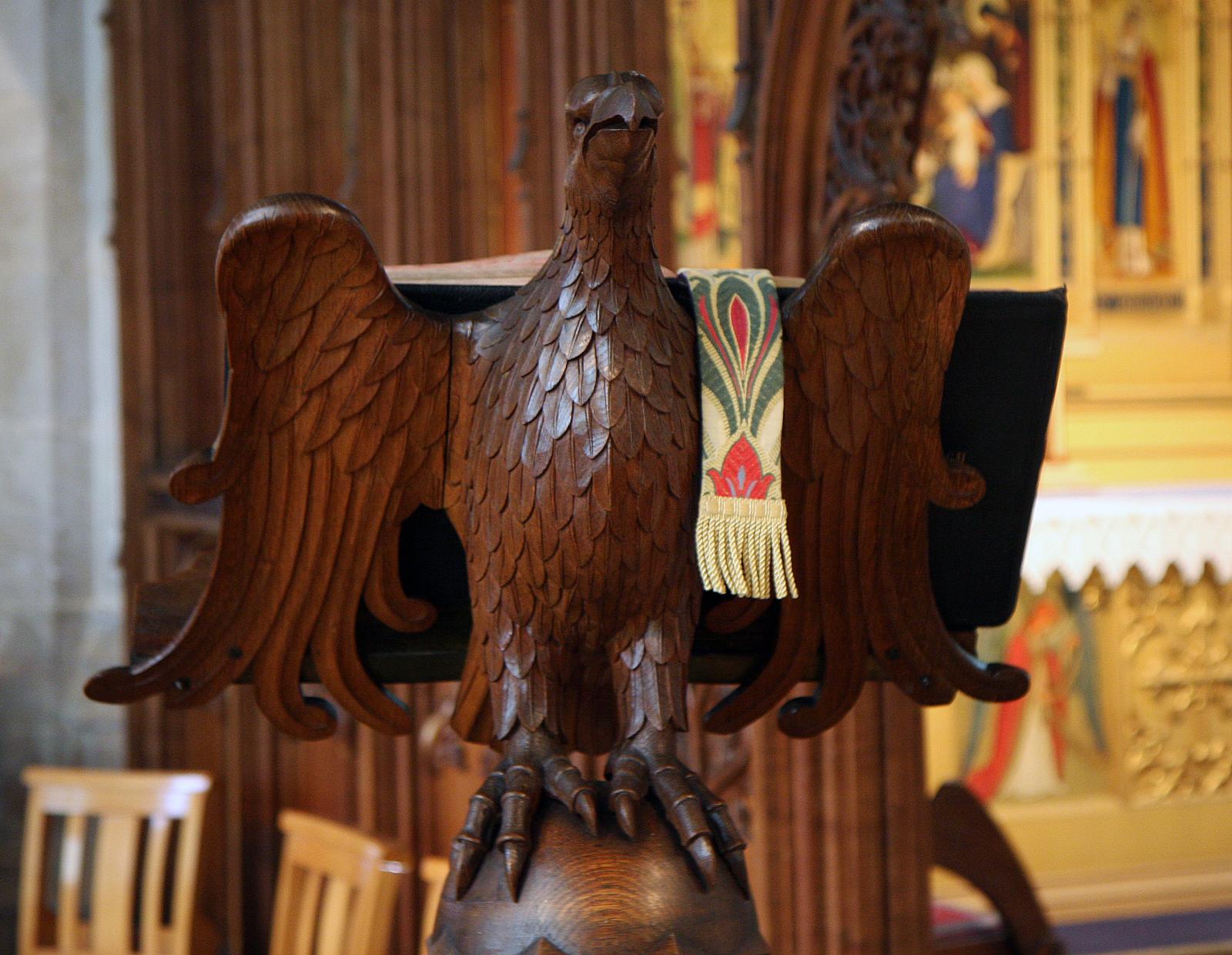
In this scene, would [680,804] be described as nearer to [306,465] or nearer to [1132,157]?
[306,465]

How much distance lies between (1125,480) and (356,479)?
4542mm

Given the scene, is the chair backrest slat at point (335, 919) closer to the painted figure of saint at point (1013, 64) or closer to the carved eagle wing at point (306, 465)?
the carved eagle wing at point (306, 465)

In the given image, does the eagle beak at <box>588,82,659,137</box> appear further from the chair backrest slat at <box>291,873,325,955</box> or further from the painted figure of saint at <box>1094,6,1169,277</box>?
the painted figure of saint at <box>1094,6,1169,277</box>

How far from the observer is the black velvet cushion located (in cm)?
105

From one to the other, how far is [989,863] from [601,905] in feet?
6.00

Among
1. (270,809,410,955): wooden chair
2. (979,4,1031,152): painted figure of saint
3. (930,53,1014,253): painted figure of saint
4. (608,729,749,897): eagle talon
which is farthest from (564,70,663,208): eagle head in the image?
(979,4,1031,152): painted figure of saint

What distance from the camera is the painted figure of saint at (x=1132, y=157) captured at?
527 centimetres

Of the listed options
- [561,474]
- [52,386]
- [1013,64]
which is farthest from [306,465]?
[1013,64]

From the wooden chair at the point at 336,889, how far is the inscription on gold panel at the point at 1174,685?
2451mm

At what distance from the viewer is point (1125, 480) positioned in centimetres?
511

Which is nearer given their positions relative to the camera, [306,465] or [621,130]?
[621,130]

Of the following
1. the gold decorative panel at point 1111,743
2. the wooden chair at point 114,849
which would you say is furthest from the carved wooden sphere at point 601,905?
the gold decorative panel at point 1111,743

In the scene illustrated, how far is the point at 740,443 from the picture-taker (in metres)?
0.99

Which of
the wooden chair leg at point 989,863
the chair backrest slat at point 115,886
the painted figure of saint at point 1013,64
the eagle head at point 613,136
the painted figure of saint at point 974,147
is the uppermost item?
the painted figure of saint at point 1013,64
